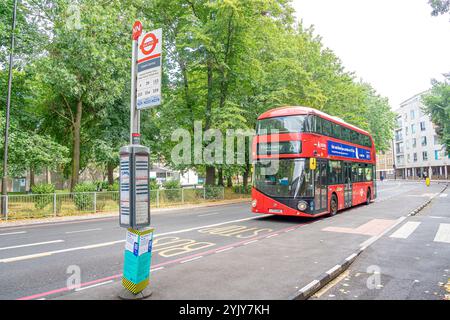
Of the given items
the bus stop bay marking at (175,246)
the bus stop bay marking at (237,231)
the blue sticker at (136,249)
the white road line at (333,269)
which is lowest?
the bus stop bay marking at (237,231)

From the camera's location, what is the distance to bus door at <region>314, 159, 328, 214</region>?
12797mm

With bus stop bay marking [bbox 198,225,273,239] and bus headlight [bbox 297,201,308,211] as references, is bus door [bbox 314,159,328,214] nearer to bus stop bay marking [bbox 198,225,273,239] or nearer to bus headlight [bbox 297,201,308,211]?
bus headlight [bbox 297,201,308,211]

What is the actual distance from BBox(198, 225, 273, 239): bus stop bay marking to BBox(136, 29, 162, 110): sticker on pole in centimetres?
621

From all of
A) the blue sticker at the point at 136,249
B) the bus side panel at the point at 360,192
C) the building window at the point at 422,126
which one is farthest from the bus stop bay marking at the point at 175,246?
the building window at the point at 422,126

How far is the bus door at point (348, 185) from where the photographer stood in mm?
16188

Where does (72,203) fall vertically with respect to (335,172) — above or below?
below

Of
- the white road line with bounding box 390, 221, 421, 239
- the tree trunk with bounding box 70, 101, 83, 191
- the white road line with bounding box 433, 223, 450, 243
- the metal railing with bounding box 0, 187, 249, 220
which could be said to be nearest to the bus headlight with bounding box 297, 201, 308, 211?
the white road line with bounding box 390, 221, 421, 239

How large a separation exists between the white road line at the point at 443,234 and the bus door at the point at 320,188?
4129 mm

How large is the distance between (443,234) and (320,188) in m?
4.46

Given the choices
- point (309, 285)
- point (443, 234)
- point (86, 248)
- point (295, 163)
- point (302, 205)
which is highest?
point (295, 163)

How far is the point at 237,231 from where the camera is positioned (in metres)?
11.0

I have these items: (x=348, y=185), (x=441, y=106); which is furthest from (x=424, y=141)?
(x=348, y=185)

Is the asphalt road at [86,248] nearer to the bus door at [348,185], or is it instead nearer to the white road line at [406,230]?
the white road line at [406,230]

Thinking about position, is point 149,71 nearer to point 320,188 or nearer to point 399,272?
point 399,272
